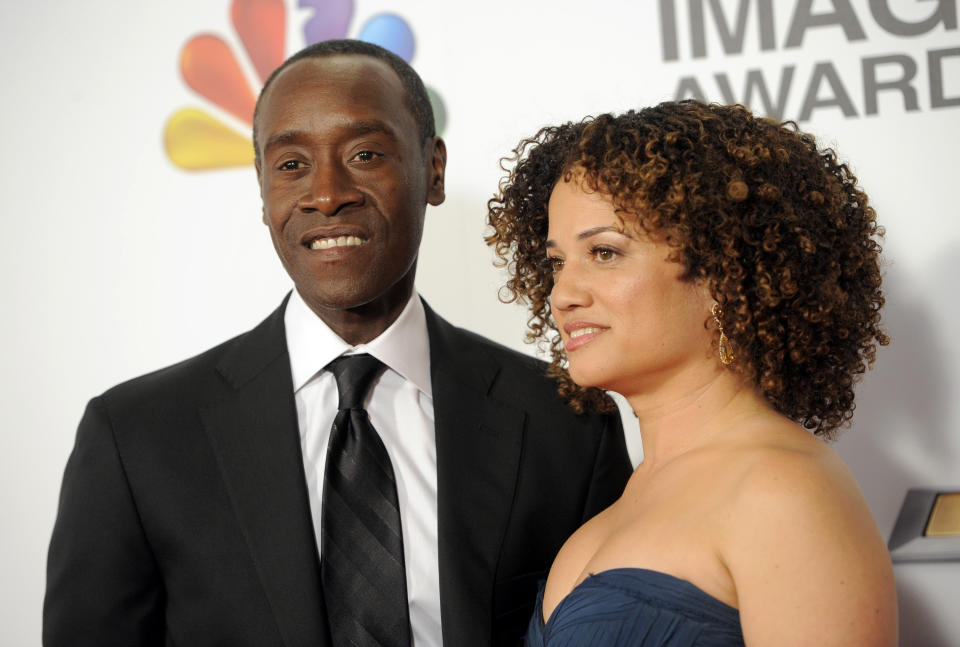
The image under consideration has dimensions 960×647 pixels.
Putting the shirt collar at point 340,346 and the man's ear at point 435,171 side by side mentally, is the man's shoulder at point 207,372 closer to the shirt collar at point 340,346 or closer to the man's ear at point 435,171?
the shirt collar at point 340,346

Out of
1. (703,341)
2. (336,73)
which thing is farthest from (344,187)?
(703,341)

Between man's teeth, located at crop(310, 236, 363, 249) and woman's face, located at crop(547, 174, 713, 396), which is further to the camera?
man's teeth, located at crop(310, 236, 363, 249)

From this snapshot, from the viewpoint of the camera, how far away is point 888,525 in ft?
Result: 8.18

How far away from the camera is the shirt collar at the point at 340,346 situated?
6.07 feet

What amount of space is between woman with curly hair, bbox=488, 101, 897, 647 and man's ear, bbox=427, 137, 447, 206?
38 cm

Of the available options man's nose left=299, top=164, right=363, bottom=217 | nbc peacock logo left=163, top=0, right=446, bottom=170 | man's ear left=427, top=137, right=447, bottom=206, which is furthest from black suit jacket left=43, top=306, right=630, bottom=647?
nbc peacock logo left=163, top=0, right=446, bottom=170

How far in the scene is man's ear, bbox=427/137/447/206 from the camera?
2.03 meters

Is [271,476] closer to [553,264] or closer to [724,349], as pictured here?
[553,264]

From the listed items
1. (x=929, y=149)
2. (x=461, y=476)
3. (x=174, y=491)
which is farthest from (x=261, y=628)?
(x=929, y=149)

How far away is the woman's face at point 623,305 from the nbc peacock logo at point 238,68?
1.06 m

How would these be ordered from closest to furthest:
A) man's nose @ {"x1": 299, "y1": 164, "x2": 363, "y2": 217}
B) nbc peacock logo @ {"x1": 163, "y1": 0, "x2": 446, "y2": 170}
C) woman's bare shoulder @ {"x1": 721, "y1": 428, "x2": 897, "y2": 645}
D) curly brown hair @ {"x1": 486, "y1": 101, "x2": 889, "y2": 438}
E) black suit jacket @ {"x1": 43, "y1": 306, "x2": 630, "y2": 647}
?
woman's bare shoulder @ {"x1": 721, "y1": 428, "x2": 897, "y2": 645} < curly brown hair @ {"x1": 486, "y1": 101, "x2": 889, "y2": 438} < black suit jacket @ {"x1": 43, "y1": 306, "x2": 630, "y2": 647} < man's nose @ {"x1": 299, "y1": 164, "x2": 363, "y2": 217} < nbc peacock logo @ {"x1": 163, "y1": 0, "x2": 446, "y2": 170}

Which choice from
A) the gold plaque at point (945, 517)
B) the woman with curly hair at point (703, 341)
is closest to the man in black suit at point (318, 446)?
the woman with curly hair at point (703, 341)

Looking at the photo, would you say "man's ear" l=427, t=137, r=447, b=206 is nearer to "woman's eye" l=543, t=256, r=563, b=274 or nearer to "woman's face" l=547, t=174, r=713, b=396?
"woman's eye" l=543, t=256, r=563, b=274

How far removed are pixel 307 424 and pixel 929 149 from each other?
5.62ft
